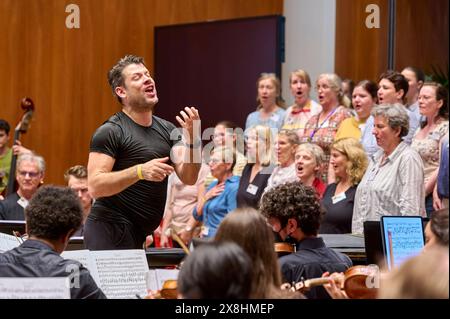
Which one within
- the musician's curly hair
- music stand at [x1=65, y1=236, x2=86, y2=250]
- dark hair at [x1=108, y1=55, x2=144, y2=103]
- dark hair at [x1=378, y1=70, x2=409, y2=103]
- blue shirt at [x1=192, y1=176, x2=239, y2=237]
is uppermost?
dark hair at [x1=108, y1=55, x2=144, y2=103]

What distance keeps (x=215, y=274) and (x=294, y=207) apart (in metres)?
1.32

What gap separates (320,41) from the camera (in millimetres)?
7867

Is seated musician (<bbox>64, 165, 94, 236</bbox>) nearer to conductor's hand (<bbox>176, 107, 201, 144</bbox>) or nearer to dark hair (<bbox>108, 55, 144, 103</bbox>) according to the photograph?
dark hair (<bbox>108, 55, 144, 103</bbox>)

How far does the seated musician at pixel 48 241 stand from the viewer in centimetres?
277

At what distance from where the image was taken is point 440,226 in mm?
2578

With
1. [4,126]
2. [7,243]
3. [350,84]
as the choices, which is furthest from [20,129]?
[7,243]

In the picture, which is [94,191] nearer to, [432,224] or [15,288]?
[15,288]

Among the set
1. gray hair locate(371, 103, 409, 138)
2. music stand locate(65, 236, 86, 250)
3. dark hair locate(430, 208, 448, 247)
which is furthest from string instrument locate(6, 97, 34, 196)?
dark hair locate(430, 208, 448, 247)

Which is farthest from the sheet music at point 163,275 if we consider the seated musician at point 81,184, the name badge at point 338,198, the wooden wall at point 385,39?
the wooden wall at point 385,39

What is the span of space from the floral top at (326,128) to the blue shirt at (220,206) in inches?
26.3

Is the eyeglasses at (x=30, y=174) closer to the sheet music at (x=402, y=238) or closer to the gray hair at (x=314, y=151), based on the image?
the gray hair at (x=314, y=151)

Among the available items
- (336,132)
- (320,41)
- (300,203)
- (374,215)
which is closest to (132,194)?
(300,203)

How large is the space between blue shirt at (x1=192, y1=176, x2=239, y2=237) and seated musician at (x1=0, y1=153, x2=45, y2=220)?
1.13 metres

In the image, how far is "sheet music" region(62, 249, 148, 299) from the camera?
10.2 ft
